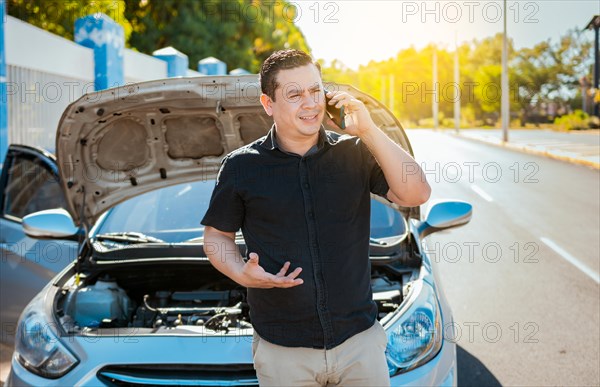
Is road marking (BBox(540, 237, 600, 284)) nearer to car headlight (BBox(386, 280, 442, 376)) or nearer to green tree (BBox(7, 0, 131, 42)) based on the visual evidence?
car headlight (BBox(386, 280, 442, 376))

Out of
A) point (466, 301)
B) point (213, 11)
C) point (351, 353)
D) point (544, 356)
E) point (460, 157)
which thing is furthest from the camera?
point (213, 11)

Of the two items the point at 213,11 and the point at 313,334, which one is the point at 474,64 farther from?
the point at 313,334

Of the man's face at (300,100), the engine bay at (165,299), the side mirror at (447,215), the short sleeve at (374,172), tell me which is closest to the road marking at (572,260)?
the side mirror at (447,215)

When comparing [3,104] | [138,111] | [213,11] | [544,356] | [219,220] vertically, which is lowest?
[544,356]

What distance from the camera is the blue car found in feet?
10.2

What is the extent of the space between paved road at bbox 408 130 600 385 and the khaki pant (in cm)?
234

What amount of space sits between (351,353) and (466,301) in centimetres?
431

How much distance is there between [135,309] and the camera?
4.04 m

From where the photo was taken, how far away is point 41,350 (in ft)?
10.5

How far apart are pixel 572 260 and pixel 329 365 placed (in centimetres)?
652

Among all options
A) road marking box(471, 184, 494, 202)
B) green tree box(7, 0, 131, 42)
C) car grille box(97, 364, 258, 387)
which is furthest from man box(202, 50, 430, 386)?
green tree box(7, 0, 131, 42)

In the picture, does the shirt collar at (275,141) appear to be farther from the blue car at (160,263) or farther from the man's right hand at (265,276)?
the blue car at (160,263)

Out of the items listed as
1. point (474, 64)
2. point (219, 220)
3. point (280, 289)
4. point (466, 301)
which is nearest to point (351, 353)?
point (280, 289)

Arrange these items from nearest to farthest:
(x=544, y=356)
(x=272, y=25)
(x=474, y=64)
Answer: (x=544, y=356)
(x=272, y=25)
(x=474, y=64)
